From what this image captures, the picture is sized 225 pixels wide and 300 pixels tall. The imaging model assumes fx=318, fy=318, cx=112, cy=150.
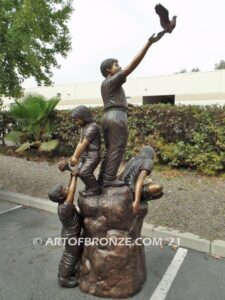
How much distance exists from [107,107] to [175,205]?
307 cm

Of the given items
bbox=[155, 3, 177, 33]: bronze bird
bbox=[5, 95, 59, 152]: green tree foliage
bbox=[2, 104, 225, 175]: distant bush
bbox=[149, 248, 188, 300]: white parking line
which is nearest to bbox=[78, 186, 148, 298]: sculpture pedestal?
bbox=[149, 248, 188, 300]: white parking line

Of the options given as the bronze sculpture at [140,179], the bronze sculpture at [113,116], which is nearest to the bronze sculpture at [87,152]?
the bronze sculpture at [113,116]

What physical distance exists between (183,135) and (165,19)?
517 centimetres

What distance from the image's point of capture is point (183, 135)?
8.00 meters

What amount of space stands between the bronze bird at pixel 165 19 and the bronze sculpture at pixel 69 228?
5.80ft

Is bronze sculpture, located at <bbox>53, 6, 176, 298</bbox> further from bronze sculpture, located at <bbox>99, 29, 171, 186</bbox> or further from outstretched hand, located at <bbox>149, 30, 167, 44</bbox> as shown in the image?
outstretched hand, located at <bbox>149, 30, 167, 44</bbox>

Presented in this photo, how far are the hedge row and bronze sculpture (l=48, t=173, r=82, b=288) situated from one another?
4.21 metres

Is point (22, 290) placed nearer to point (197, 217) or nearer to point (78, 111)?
point (78, 111)

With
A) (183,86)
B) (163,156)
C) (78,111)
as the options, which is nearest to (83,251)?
(78,111)

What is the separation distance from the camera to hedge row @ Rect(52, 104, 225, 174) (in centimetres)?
753

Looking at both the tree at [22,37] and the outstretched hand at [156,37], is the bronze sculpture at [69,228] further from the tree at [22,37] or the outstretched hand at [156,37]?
the tree at [22,37]

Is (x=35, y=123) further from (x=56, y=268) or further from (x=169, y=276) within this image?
(x=169, y=276)

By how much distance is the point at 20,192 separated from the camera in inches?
277

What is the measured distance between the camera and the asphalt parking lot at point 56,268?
11.2 feet
